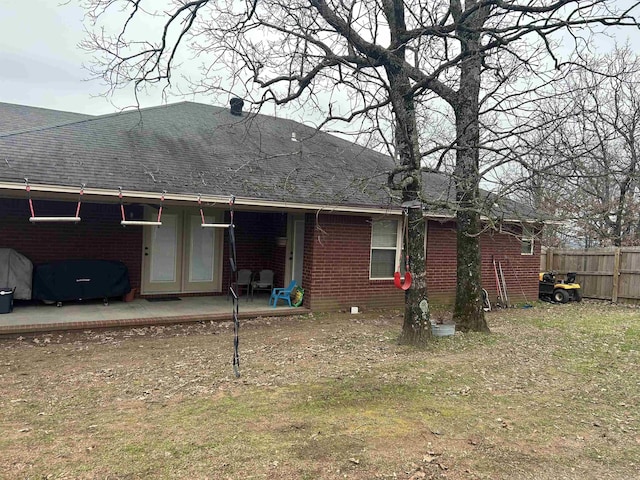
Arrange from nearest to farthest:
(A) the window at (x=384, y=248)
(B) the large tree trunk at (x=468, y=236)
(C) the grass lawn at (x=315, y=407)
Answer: (C) the grass lawn at (x=315, y=407), (B) the large tree trunk at (x=468, y=236), (A) the window at (x=384, y=248)

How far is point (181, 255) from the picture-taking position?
10750 mm

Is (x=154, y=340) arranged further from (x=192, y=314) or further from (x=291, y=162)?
(x=291, y=162)

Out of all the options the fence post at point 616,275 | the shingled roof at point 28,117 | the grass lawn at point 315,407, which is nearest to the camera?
the grass lawn at point 315,407

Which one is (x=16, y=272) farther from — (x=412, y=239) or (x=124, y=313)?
(x=412, y=239)

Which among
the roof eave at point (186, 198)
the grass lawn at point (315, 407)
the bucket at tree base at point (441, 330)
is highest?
the roof eave at point (186, 198)

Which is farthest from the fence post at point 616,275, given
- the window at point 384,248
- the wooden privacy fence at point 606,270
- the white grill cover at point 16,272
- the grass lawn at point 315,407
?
the white grill cover at point 16,272

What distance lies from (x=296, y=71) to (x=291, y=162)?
3.38 meters

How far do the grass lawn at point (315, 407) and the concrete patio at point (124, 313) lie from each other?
0.27 meters

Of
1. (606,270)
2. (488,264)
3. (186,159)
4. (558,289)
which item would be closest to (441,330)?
(488,264)

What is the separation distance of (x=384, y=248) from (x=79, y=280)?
6586mm

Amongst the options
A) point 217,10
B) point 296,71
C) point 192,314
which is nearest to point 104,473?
point 192,314

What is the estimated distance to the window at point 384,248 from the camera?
35.4 ft

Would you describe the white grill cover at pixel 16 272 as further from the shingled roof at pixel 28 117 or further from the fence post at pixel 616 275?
the fence post at pixel 616 275

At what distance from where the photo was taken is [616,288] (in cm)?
1380
